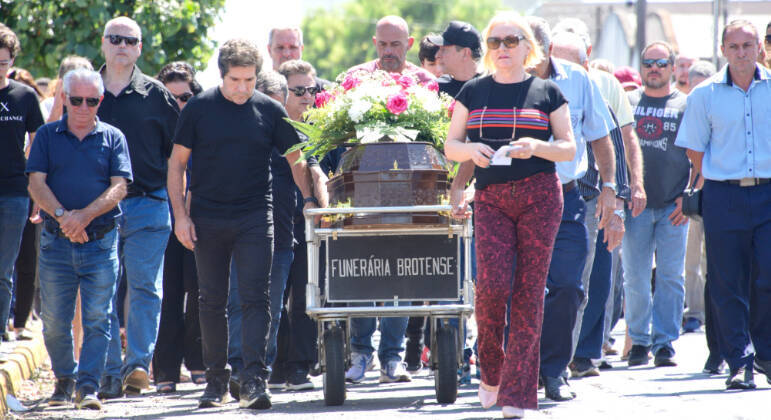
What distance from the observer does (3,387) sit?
8.77m

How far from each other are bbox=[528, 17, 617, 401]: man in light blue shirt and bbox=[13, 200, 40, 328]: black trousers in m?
5.76

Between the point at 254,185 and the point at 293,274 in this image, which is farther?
the point at 293,274

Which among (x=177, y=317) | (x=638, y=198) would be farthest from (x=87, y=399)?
(x=638, y=198)

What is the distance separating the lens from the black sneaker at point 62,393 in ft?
28.3

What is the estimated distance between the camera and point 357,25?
294 ft

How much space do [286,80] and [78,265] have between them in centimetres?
228

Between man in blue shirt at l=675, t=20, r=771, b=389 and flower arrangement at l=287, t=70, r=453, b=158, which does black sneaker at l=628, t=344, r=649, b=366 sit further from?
flower arrangement at l=287, t=70, r=453, b=158

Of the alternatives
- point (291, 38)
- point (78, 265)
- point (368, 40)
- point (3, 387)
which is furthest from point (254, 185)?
point (368, 40)

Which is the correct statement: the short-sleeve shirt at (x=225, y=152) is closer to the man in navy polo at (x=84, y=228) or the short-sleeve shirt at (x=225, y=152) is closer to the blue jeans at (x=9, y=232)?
the man in navy polo at (x=84, y=228)

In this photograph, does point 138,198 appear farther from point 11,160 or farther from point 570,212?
point 570,212

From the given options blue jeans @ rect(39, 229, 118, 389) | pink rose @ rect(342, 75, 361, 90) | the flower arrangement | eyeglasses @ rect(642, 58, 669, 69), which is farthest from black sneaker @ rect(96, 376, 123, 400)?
eyeglasses @ rect(642, 58, 669, 69)

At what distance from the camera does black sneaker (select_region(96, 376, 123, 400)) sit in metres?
9.03

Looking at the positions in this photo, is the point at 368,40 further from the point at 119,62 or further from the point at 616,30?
the point at 119,62

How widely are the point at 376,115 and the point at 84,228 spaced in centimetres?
217
